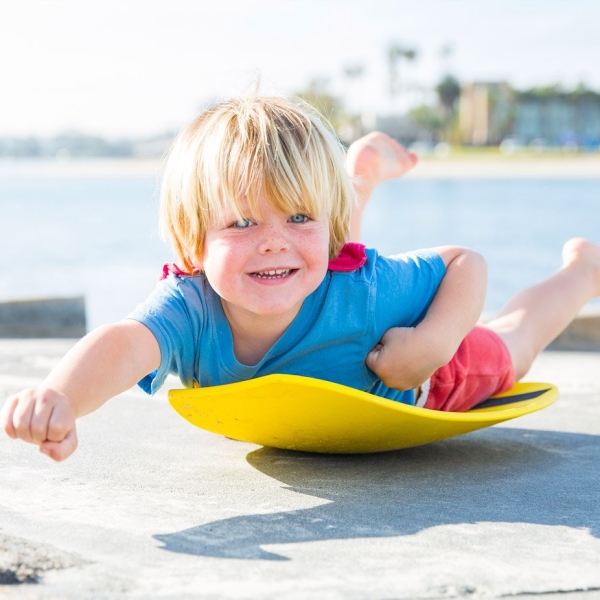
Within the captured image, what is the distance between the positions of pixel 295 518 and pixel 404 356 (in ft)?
1.66

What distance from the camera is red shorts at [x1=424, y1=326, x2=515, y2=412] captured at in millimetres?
2391

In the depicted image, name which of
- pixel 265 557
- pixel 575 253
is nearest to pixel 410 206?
pixel 575 253

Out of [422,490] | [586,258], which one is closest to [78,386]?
[422,490]

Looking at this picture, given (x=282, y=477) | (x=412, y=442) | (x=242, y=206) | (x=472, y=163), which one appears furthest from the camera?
(x=472, y=163)

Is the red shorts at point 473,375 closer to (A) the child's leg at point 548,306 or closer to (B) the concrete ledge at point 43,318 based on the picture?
(A) the child's leg at point 548,306

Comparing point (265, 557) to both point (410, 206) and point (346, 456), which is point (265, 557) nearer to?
point (346, 456)

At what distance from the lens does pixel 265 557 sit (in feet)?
4.97

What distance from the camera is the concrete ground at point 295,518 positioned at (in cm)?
141

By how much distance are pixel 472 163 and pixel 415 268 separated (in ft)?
163

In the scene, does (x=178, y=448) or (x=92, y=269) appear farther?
(x=92, y=269)

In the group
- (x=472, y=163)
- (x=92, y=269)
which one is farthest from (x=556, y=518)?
(x=472, y=163)

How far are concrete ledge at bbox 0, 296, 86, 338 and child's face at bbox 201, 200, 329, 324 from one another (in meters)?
3.03

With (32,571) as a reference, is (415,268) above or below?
above

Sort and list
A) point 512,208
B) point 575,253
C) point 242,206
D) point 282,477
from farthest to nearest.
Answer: point 512,208 → point 575,253 → point 282,477 → point 242,206
